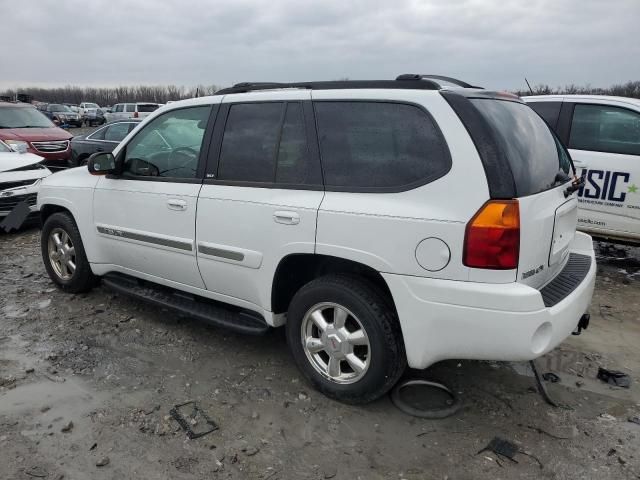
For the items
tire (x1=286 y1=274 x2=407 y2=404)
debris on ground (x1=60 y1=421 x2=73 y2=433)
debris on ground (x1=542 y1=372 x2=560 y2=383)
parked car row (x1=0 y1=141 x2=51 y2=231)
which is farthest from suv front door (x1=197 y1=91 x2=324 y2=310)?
parked car row (x1=0 y1=141 x2=51 y2=231)

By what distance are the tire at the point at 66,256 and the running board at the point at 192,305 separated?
1.19ft

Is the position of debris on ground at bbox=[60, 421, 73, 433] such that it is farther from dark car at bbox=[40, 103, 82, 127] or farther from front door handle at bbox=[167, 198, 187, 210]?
dark car at bbox=[40, 103, 82, 127]

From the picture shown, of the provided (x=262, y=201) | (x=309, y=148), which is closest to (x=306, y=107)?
(x=309, y=148)

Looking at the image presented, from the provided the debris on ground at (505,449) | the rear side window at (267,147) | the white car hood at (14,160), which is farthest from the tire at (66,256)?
the debris on ground at (505,449)

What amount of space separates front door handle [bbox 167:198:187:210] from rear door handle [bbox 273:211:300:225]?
33.3 inches

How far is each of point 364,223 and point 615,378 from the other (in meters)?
2.15

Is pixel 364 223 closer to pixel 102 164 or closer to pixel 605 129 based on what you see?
pixel 102 164

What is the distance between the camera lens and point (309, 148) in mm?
3158

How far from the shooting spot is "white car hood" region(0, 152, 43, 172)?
305 inches

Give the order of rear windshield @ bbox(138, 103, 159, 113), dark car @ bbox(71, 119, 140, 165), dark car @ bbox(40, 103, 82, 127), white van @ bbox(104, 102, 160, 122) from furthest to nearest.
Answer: dark car @ bbox(40, 103, 82, 127) → rear windshield @ bbox(138, 103, 159, 113) → white van @ bbox(104, 102, 160, 122) → dark car @ bbox(71, 119, 140, 165)

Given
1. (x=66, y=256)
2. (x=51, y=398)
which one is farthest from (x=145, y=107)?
(x=51, y=398)

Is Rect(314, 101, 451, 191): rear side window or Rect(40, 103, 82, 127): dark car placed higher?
Rect(40, 103, 82, 127): dark car

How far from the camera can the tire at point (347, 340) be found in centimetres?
290

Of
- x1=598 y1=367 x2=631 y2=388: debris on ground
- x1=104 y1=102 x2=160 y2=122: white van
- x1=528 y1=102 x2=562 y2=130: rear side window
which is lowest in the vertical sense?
x1=598 y1=367 x2=631 y2=388: debris on ground
